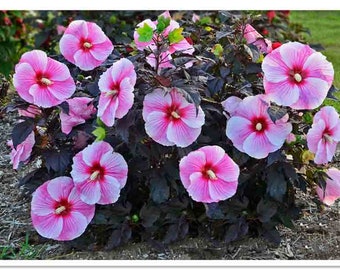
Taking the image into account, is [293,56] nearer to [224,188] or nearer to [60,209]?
[224,188]

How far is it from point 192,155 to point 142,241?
0.36 meters

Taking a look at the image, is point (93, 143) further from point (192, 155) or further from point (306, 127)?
point (306, 127)

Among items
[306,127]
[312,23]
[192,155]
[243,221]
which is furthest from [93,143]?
[312,23]

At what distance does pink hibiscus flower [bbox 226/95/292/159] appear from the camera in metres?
2.30

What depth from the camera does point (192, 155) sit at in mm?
2271

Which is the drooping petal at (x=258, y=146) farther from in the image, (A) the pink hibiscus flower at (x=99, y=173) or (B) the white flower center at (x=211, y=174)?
(A) the pink hibiscus flower at (x=99, y=173)

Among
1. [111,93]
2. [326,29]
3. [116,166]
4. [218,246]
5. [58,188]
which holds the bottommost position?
[326,29]

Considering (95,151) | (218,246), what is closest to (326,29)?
(218,246)

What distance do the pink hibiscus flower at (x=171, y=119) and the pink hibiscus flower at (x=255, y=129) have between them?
126mm

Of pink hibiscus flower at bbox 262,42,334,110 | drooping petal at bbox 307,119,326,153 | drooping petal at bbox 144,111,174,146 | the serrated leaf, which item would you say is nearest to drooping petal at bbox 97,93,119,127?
drooping petal at bbox 144,111,174,146

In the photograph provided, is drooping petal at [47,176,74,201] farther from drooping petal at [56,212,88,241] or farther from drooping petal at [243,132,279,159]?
drooping petal at [243,132,279,159]

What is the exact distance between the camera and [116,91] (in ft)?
7.58

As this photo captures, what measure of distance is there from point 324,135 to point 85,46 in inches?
33.2

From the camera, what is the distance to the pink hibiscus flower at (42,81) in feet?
7.80
